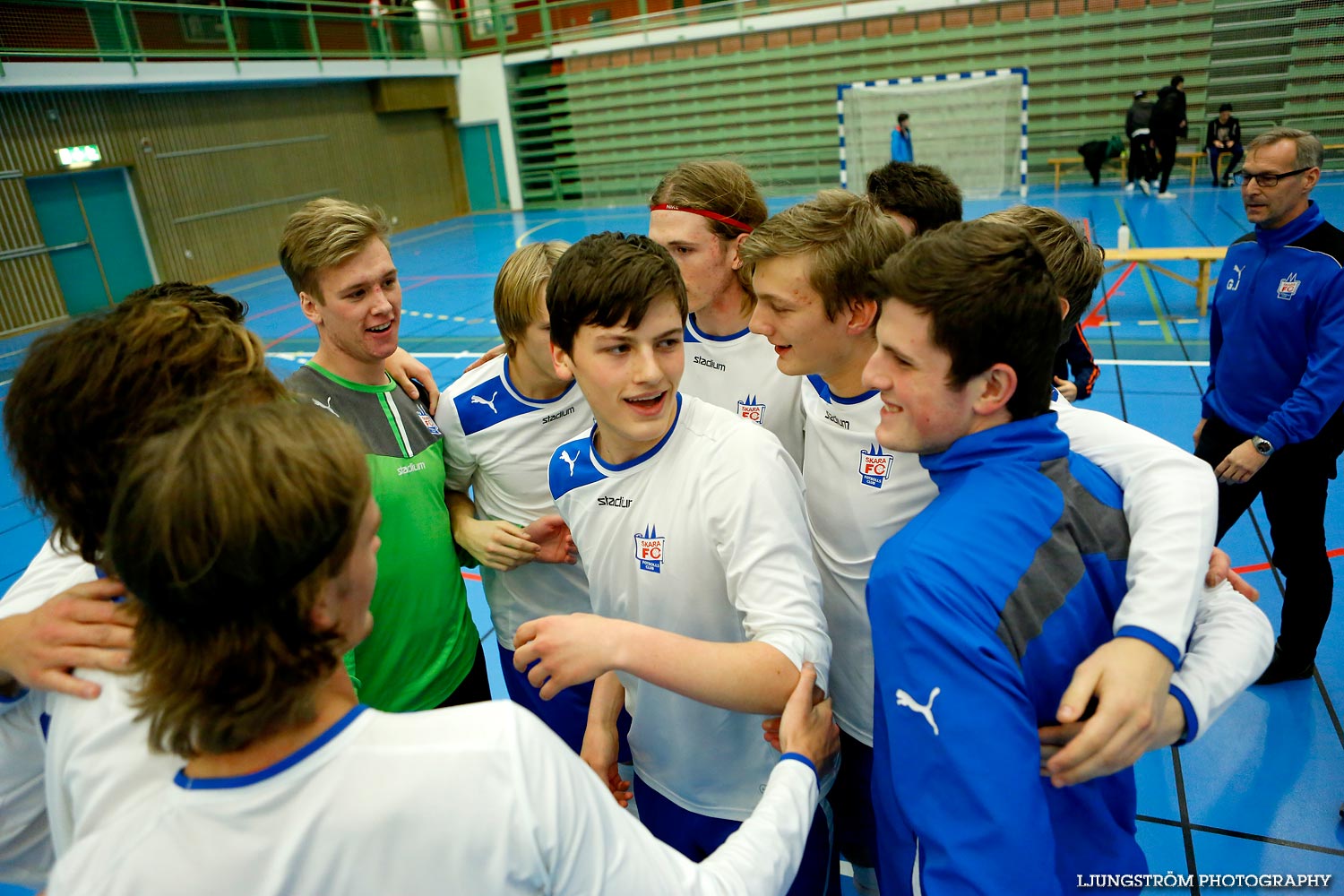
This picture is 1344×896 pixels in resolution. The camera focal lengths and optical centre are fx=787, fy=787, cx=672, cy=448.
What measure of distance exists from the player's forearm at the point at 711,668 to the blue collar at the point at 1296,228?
3.97 m

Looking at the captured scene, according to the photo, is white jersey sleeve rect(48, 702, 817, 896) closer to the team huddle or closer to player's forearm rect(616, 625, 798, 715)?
the team huddle

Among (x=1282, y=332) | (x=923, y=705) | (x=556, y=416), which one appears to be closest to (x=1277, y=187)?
(x=1282, y=332)

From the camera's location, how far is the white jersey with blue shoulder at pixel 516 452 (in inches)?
116

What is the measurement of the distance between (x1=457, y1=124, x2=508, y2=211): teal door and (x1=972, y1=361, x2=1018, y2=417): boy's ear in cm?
2652

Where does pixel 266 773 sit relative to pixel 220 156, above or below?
below

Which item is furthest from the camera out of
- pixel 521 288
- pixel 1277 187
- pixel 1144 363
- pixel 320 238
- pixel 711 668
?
pixel 1144 363

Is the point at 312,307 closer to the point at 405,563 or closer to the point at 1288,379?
the point at 405,563

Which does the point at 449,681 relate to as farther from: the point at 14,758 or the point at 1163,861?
the point at 1163,861

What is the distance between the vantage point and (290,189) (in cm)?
2016

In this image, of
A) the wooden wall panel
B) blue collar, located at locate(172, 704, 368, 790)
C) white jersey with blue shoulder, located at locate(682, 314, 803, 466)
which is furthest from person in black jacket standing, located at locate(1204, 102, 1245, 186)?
the wooden wall panel

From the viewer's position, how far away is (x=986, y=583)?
144 centimetres

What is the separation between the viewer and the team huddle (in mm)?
1063

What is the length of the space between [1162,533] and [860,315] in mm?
1099

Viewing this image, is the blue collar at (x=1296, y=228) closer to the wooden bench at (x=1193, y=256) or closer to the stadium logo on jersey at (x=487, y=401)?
the stadium logo on jersey at (x=487, y=401)
